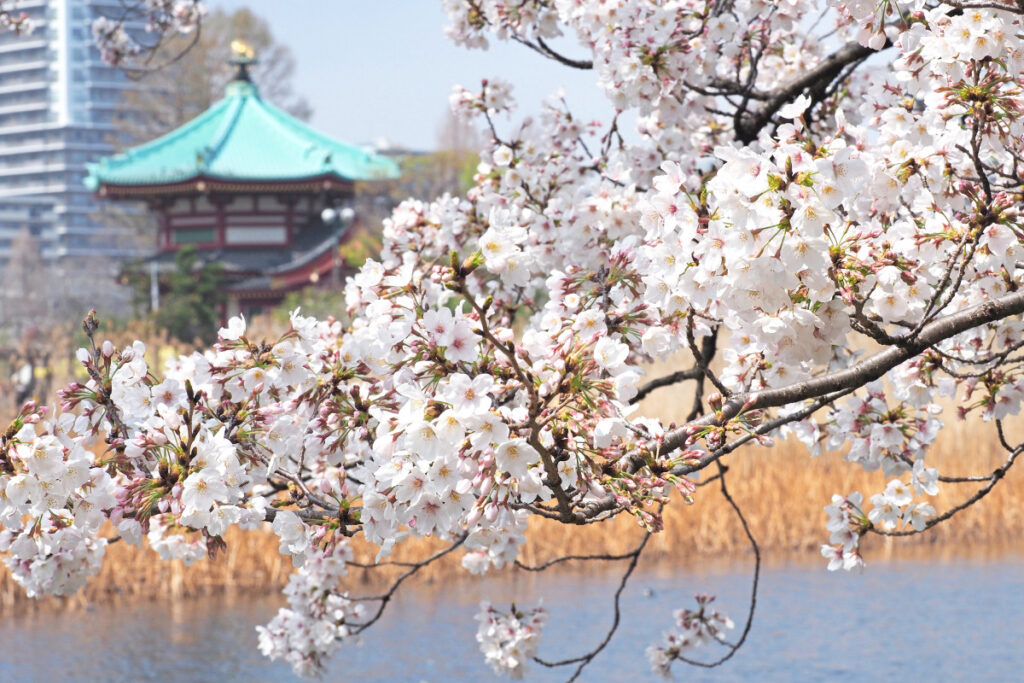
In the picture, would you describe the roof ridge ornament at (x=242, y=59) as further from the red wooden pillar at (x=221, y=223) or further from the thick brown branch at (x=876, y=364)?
the thick brown branch at (x=876, y=364)

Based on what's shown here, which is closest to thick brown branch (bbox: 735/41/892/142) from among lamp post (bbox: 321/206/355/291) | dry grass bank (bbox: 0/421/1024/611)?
dry grass bank (bbox: 0/421/1024/611)

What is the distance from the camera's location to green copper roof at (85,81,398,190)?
2831cm


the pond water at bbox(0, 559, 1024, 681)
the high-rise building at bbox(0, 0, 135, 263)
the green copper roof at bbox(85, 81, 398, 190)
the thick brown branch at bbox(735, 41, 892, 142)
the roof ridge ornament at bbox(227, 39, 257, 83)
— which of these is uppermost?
the high-rise building at bbox(0, 0, 135, 263)

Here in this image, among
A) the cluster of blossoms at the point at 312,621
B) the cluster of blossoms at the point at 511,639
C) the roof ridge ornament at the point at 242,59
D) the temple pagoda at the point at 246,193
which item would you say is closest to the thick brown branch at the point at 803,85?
the cluster of blossoms at the point at 511,639

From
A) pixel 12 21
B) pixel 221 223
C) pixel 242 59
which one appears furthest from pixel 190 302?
pixel 12 21

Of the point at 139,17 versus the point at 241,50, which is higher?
the point at 241,50

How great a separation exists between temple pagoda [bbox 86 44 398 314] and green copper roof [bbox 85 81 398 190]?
0.08 ft

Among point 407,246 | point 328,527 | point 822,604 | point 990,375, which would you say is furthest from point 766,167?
point 822,604

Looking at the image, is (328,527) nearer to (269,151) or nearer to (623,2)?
(623,2)

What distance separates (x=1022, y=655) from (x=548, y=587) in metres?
3.08

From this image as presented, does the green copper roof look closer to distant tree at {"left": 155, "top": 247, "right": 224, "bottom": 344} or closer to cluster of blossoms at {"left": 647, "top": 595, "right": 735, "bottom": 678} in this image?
distant tree at {"left": 155, "top": 247, "right": 224, "bottom": 344}

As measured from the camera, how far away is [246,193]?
29.0m

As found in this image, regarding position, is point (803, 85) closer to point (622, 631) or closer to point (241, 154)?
point (622, 631)

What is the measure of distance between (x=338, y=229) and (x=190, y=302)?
5698 mm
